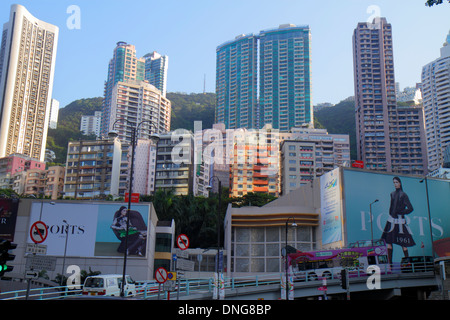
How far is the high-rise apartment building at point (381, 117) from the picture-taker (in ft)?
601

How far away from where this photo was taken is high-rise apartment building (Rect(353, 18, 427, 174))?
7215 inches

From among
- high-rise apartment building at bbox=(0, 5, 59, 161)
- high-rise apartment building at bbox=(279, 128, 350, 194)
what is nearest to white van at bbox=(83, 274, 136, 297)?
high-rise apartment building at bbox=(279, 128, 350, 194)

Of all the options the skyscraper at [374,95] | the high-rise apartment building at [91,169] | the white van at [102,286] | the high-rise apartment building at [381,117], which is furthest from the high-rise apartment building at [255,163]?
the white van at [102,286]

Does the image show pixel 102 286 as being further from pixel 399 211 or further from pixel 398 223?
pixel 399 211

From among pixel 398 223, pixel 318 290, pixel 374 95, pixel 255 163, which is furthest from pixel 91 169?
pixel 318 290

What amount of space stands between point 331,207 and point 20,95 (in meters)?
167

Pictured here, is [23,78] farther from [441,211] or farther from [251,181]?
[441,211]

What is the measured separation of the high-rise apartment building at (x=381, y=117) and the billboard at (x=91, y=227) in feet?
458

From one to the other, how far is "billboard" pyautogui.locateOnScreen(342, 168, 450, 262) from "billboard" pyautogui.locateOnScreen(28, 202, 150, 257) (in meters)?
23.7

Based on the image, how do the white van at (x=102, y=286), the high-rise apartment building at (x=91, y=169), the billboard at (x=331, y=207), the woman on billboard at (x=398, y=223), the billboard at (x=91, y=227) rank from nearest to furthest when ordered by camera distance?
the white van at (x=102, y=286)
the billboard at (x=91, y=227)
the billboard at (x=331, y=207)
the woman on billboard at (x=398, y=223)
the high-rise apartment building at (x=91, y=169)

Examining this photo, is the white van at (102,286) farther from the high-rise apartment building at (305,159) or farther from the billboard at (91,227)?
the high-rise apartment building at (305,159)

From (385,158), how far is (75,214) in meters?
151

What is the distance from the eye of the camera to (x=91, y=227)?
53531 mm

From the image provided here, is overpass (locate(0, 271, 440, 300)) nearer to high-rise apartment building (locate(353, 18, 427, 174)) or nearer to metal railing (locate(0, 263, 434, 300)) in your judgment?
Result: metal railing (locate(0, 263, 434, 300))
